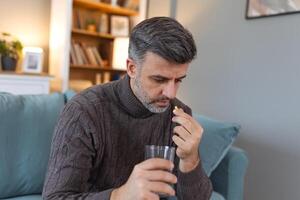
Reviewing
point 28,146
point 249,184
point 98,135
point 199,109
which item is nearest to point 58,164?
point 98,135

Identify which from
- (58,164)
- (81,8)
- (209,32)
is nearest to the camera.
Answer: (58,164)

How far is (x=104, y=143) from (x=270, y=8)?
1400 millimetres

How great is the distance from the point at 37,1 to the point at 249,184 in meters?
2.53

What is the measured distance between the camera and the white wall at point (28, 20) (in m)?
3.12

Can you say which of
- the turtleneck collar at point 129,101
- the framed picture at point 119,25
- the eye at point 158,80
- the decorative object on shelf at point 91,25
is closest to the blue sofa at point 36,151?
the turtleneck collar at point 129,101

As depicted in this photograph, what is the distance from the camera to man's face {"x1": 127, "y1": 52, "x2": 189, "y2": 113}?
101 centimetres

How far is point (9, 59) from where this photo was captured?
2908 mm

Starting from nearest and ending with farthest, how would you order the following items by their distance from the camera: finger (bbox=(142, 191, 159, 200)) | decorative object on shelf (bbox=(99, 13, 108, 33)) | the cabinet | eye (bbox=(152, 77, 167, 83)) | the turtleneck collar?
finger (bbox=(142, 191, 159, 200))
eye (bbox=(152, 77, 167, 83))
the turtleneck collar
the cabinet
decorative object on shelf (bbox=(99, 13, 108, 33))

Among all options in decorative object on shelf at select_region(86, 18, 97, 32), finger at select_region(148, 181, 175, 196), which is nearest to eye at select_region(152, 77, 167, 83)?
finger at select_region(148, 181, 175, 196)

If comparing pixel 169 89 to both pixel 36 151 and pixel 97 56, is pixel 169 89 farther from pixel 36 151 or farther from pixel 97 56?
pixel 97 56

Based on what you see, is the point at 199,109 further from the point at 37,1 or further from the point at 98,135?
the point at 37,1

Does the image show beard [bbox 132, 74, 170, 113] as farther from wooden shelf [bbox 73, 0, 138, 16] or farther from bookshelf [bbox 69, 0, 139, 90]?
wooden shelf [bbox 73, 0, 138, 16]

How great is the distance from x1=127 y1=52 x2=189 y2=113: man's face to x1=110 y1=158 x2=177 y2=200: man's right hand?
0.99ft

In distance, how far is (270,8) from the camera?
1983 mm
